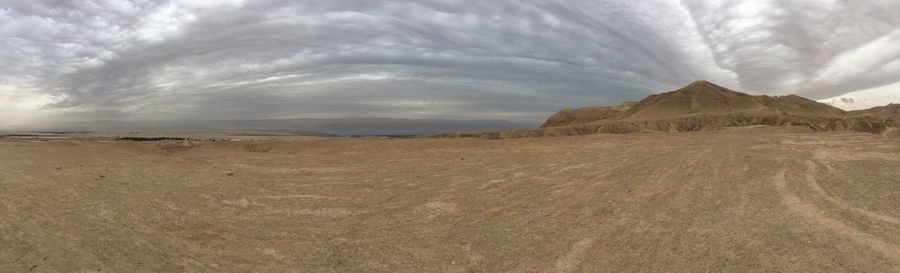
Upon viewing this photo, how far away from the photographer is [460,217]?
973 centimetres

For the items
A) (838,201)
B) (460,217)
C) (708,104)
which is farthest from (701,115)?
(460,217)

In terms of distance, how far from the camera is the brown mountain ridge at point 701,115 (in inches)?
2072

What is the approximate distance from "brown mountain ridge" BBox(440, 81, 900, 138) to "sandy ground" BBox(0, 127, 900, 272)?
1372 inches

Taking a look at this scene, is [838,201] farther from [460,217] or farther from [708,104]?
[708,104]

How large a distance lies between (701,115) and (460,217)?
6249 centimetres

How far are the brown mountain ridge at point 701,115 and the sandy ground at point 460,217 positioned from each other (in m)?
34.8

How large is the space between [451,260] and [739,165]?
12.0 meters

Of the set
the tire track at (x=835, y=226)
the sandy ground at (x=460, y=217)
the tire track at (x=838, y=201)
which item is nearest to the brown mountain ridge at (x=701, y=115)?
the tire track at (x=838, y=201)

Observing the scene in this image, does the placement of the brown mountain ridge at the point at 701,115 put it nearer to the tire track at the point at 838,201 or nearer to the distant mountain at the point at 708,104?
the distant mountain at the point at 708,104

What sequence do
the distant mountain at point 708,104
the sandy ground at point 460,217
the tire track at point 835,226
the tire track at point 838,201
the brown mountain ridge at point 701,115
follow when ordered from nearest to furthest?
the tire track at point 835,226 < the sandy ground at point 460,217 < the tire track at point 838,201 < the brown mountain ridge at point 701,115 < the distant mountain at point 708,104

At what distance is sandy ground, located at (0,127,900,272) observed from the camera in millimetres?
6852

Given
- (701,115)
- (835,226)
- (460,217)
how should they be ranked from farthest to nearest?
(701,115) < (460,217) < (835,226)

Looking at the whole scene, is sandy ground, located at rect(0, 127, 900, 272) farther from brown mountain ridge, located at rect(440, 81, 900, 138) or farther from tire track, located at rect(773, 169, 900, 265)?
brown mountain ridge, located at rect(440, 81, 900, 138)

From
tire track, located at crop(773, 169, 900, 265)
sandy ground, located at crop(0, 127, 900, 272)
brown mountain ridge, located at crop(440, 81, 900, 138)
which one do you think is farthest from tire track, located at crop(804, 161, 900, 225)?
brown mountain ridge, located at crop(440, 81, 900, 138)
